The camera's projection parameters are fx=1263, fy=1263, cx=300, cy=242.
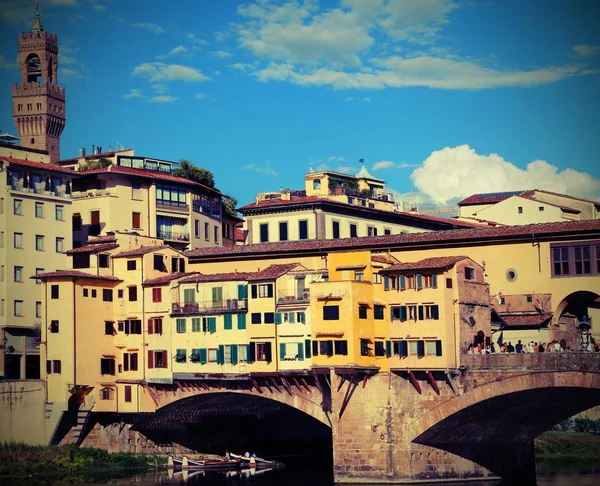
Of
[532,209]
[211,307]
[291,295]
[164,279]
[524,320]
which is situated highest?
[532,209]

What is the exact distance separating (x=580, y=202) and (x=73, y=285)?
56.7 m

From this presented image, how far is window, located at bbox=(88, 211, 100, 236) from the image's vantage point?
326 ft

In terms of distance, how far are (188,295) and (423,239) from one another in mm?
15980

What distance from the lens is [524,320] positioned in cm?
7750

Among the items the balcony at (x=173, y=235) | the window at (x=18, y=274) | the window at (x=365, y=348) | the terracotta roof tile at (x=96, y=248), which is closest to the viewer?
the window at (x=365, y=348)

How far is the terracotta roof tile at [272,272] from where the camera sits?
79.3 metres

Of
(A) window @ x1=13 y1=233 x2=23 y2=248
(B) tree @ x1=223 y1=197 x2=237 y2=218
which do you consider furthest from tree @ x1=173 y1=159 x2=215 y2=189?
(A) window @ x1=13 y1=233 x2=23 y2=248

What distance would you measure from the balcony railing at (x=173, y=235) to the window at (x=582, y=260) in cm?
3797

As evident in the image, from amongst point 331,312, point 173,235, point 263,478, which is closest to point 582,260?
point 331,312

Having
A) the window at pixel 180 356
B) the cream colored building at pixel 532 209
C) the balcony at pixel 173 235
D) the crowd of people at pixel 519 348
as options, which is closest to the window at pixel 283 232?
the balcony at pixel 173 235

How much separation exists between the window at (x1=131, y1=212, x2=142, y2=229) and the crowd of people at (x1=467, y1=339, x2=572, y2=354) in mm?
35443

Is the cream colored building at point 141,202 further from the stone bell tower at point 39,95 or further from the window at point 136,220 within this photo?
the stone bell tower at point 39,95

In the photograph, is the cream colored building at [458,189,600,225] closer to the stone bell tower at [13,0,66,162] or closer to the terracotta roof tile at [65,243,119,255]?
the terracotta roof tile at [65,243,119,255]

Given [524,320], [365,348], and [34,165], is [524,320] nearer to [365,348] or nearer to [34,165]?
[365,348]
